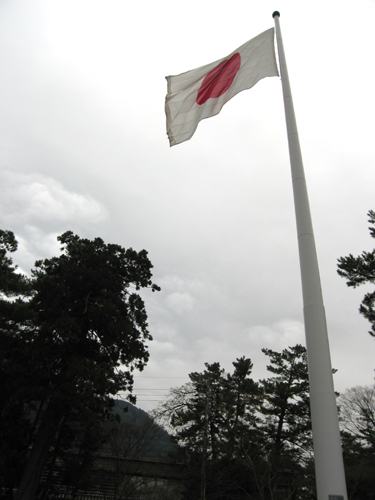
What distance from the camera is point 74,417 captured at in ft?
64.8

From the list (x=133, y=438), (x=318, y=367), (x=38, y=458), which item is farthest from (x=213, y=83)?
(x=133, y=438)

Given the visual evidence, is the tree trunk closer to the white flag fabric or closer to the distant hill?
the distant hill

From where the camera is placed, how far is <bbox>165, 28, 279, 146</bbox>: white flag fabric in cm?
769

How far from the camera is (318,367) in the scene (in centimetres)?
431

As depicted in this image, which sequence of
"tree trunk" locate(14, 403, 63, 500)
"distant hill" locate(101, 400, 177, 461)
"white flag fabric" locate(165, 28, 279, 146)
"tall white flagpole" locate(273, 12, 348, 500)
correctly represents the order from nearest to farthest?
"tall white flagpole" locate(273, 12, 348, 500), "white flag fabric" locate(165, 28, 279, 146), "tree trunk" locate(14, 403, 63, 500), "distant hill" locate(101, 400, 177, 461)

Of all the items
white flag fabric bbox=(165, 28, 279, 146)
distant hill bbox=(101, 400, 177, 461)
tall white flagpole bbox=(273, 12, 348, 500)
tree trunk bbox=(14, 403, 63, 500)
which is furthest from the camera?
distant hill bbox=(101, 400, 177, 461)

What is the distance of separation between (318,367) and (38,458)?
19332 mm

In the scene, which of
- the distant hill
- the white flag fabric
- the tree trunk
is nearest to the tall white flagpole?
the white flag fabric

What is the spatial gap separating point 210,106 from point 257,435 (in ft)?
88.4

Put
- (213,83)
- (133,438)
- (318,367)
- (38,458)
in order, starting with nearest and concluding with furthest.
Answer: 1. (318,367)
2. (213,83)
3. (38,458)
4. (133,438)

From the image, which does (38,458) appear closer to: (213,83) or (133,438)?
(133,438)

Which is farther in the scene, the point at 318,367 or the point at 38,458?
the point at 38,458

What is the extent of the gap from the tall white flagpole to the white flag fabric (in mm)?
2740

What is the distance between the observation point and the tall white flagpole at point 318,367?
151 inches
